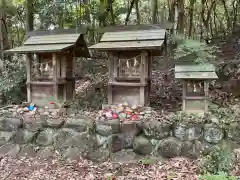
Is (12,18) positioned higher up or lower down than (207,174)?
higher up

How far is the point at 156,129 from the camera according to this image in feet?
18.2

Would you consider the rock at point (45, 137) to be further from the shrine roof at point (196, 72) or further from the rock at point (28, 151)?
the shrine roof at point (196, 72)

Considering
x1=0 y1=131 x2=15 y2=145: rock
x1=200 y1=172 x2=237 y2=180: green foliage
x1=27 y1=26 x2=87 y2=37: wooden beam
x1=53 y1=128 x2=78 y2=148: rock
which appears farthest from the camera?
x1=27 y1=26 x2=87 y2=37: wooden beam

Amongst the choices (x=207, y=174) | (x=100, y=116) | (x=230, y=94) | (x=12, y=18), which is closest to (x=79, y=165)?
(x=100, y=116)

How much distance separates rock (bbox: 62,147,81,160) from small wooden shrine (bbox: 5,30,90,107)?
4.75 feet

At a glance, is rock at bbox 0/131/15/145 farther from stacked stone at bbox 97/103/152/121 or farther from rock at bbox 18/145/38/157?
stacked stone at bbox 97/103/152/121

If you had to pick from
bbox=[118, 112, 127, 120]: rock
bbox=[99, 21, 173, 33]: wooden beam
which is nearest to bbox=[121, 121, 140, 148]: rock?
bbox=[118, 112, 127, 120]: rock

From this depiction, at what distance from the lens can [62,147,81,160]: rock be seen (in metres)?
5.71

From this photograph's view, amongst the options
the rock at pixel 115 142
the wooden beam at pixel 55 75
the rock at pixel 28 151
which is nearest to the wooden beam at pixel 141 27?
the wooden beam at pixel 55 75

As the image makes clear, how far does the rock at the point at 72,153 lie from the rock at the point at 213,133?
112 inches

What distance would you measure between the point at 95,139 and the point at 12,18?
10.4 m

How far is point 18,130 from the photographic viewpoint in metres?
6.29

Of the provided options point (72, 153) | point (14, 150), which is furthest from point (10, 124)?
point (72, 153)

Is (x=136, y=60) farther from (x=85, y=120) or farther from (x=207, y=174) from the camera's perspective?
(x=207, y=174)
